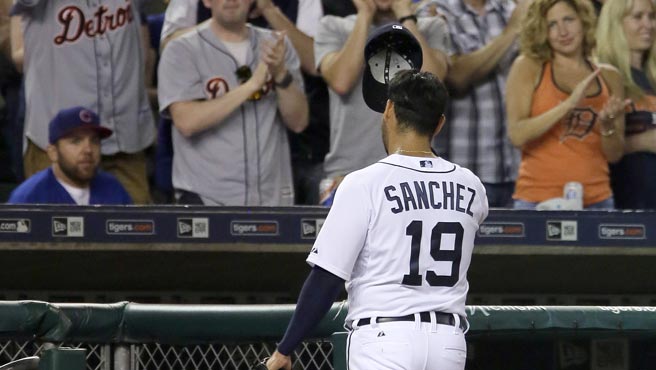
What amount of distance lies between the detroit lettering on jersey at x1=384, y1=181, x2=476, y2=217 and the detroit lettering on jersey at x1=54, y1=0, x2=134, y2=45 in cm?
349

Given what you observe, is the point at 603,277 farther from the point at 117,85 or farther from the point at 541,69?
the point at 117,85

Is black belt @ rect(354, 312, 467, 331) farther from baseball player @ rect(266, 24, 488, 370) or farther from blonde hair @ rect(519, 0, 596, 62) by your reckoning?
blonde hair @ rect(519, 0, 596, 62)

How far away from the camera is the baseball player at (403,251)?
3.29 metres

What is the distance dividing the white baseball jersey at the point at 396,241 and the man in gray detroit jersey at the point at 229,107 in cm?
297

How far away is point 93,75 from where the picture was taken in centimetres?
650

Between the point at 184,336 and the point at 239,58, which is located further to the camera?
the point at 239,58

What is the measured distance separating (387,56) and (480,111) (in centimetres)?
258

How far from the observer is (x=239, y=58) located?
6.42 meters

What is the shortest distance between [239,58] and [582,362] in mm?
2172

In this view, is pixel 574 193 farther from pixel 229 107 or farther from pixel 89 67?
pixel 89 67

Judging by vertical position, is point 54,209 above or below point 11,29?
below

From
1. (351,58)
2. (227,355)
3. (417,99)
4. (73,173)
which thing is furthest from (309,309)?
(351,58)

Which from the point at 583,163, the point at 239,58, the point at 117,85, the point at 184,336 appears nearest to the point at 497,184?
the point at 583,163

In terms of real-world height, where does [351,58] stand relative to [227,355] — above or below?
above
